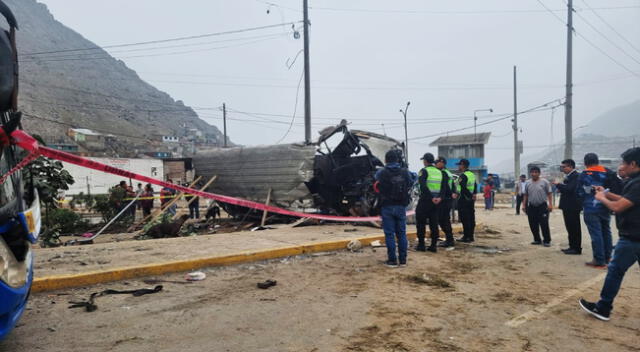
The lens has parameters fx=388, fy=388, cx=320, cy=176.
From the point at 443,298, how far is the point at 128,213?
1070cm

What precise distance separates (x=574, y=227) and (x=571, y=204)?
0.46m

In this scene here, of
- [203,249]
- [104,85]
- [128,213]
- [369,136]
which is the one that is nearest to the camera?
[203,249]

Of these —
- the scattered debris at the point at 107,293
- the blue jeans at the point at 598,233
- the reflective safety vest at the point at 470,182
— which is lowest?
the scattered debris at the point at 107,293

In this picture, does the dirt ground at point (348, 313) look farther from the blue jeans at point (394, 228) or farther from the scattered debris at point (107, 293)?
the blue jeans at point (394, 228)

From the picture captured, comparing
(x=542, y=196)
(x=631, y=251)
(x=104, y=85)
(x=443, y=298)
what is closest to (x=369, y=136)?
(x=542, y=196)

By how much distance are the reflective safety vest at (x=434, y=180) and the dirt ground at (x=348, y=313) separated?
165 centimetres

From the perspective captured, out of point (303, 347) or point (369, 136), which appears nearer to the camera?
point (303, 347)

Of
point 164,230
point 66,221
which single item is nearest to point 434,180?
point 164,230

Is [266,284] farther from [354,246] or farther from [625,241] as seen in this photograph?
[625,241]

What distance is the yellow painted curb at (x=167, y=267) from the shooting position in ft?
14.8

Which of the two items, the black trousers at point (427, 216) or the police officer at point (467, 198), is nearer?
the black trousers at point (427, 216)

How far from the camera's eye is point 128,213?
1207 cm

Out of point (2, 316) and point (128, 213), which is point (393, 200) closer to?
point (2, 316)

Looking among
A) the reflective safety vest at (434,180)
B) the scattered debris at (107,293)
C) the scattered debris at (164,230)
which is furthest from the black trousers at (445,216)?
the scattered debris at (164,230)
